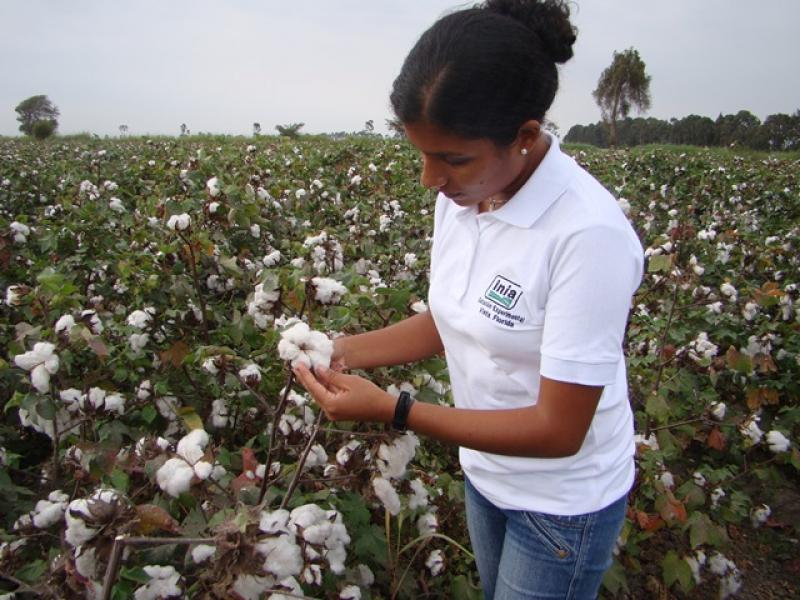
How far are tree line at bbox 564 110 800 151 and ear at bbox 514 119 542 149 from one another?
24.0 m

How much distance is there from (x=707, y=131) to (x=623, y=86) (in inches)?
388

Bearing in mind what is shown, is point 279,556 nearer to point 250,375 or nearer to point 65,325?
point 250,375

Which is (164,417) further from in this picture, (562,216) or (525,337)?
(562,216)

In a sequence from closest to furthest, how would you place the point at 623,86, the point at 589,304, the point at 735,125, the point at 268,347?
the point at 589,304, the point at 268,347, the point at 735,125, the point at 623,86

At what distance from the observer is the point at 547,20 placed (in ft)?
3.52

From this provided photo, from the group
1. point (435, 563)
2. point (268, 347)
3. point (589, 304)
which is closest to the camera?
point (589, 304)

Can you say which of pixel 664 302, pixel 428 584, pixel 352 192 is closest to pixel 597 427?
pixel 428 584

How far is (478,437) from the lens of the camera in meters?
1.11

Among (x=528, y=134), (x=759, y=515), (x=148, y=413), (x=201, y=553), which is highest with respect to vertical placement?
(x=528, y=134)

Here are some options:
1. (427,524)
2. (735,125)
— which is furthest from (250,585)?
(735,125)

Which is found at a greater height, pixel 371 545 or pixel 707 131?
pixel 707 131

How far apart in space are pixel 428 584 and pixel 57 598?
51.3 inches

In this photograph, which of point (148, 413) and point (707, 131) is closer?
point (148, 413)

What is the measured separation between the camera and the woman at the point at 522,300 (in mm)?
1003
